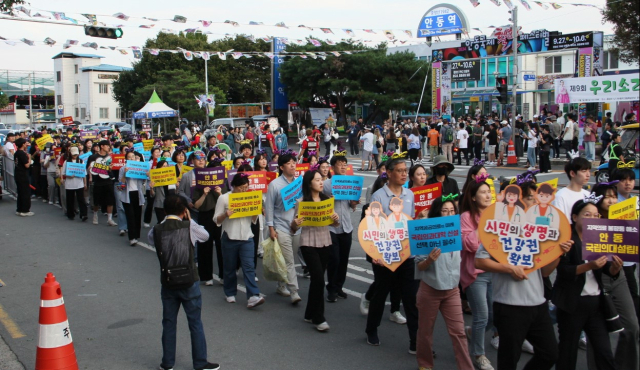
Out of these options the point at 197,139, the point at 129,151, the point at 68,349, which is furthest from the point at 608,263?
the point at 197,139

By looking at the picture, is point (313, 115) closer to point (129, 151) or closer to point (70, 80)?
point (129, 151)

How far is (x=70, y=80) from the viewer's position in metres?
80.9

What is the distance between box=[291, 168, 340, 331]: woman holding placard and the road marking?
3.04 meters

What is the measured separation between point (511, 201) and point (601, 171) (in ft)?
37.2

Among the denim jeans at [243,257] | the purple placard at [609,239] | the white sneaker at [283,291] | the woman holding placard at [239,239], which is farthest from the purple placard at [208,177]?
the purple placard at [609,239]

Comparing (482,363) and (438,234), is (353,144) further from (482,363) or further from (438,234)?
(438,234)

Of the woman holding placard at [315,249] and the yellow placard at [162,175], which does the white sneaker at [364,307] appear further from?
the yellow placard at [162,175]

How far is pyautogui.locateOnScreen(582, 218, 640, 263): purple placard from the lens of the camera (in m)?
4.05

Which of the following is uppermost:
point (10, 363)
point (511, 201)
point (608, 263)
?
point (511, 201)

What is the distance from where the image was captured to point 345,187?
7320mm

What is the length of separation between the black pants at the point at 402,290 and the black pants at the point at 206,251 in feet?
10.4

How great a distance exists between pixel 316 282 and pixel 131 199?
6.04 m

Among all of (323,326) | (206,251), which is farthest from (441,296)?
(206,251)

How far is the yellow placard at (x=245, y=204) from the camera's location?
7.11 meters
